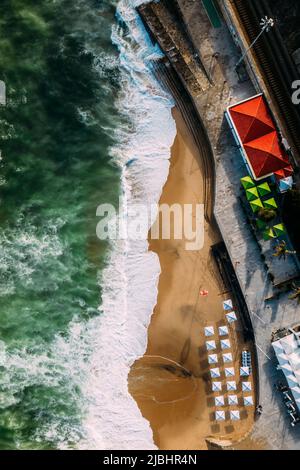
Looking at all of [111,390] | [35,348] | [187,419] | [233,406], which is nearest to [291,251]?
[233,406]

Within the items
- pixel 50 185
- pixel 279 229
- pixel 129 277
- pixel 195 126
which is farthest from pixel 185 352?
pixel 195 126

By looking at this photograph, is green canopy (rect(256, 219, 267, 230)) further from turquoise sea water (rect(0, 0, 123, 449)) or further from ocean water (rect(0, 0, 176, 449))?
turquoise sea water (rect(0, 0, 123, 449))

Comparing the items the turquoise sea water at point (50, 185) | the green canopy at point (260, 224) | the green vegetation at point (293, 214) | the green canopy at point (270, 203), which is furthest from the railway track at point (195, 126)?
the green vegetation at point (293, 214)

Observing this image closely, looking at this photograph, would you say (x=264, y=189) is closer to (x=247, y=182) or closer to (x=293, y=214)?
(x=247, y=182)

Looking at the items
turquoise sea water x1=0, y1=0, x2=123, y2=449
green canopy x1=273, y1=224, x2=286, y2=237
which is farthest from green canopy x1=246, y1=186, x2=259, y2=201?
turquoise sea water x1=0, y1=0, x2=123, y2=449

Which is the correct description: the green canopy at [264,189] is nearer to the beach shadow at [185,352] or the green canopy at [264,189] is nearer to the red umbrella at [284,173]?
the red umbrella at [284,173]

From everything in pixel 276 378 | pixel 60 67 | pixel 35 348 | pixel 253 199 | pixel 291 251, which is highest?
pixel 60 67

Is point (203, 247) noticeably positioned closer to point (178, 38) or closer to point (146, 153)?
point (146, 153)
